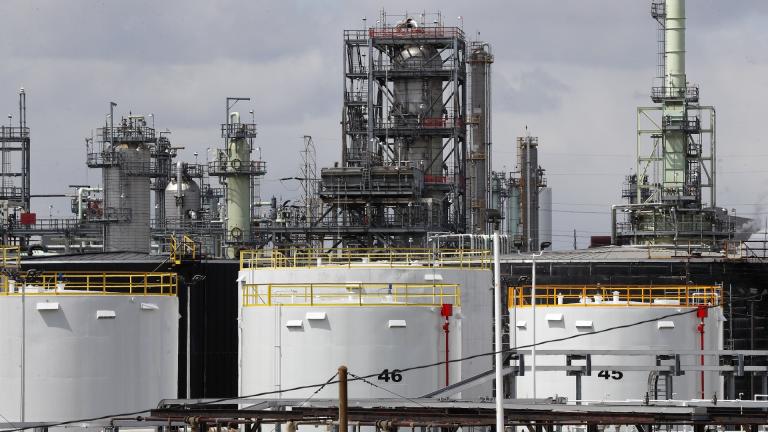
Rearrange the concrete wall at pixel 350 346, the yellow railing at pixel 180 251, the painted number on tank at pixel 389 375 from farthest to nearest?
1. the yellow railing at pixel 180 251
2. the concrete wall at pixel 350 346
3. the painted number on tank at pixel 389 375

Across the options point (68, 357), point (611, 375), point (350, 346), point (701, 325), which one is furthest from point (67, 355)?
point (701, 325)

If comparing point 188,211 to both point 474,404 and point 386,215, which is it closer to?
point 386,215

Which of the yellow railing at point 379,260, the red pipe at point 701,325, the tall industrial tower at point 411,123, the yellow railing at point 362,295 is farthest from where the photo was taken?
the tall industrial tower at point 411,123

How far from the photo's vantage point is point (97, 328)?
37.4 meters

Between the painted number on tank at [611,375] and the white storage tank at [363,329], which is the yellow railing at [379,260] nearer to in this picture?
the white storage tank at [363,329]

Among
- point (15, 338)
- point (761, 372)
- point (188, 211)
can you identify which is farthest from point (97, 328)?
point (188, 211)

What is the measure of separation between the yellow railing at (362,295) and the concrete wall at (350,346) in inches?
11.0

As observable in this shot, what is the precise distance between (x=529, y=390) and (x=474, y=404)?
14833 mm

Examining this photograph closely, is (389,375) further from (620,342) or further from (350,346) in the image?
(620,342)

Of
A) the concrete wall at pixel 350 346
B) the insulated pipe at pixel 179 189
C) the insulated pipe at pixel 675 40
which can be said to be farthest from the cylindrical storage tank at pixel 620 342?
the insulated pipe at pixel 675 40

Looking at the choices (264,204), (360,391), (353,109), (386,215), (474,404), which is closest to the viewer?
(474,404)

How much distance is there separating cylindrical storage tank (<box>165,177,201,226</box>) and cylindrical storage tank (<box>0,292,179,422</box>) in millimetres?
56492

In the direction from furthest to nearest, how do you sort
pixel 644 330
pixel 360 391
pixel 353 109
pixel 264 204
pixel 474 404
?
1. pixel 264 204
2. pixel 353 109
3. pixel 644 330
4. pixel 360 391
5. pixel 474 404

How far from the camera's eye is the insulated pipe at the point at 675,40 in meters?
88.2
